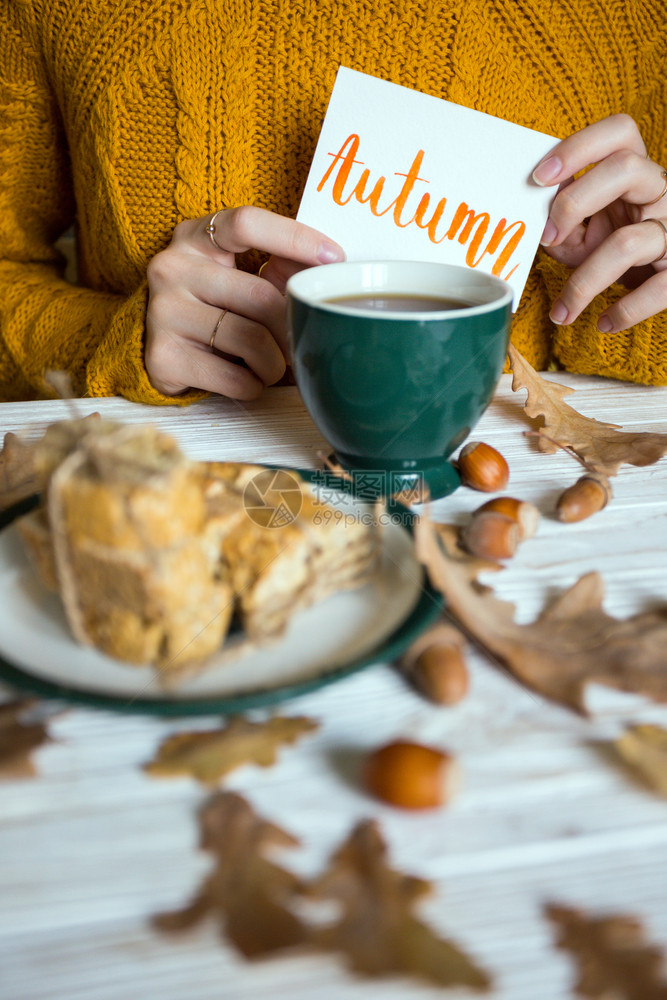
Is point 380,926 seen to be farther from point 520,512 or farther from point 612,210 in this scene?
point 612,210

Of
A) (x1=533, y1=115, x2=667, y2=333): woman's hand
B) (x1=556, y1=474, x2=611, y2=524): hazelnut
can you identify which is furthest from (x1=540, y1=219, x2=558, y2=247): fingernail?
(x1=556, y1=474, x2=611, y2=524): hazelnut

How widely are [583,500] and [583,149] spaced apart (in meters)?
0.42

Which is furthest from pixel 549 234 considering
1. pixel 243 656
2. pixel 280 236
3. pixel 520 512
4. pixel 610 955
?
pixel 610 955

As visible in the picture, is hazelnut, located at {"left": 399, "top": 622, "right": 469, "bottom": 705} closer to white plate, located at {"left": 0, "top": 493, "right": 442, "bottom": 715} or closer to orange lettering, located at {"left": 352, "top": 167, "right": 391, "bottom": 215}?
white plate, located at {"left": 0, "top": 493, "right": 442, "bottom": 715}

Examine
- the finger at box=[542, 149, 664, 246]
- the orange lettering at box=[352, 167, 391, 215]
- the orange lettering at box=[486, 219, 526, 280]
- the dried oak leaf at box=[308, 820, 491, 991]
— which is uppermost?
the finger at box=[542, 149, 664, 246]

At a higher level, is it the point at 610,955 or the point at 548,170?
the point at 548,170

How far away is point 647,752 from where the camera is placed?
41 centimetres

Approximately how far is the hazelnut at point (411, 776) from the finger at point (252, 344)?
57 centimetres

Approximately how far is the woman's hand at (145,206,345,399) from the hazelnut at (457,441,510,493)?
10.4 inches

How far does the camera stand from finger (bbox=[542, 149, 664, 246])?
858 millimetres

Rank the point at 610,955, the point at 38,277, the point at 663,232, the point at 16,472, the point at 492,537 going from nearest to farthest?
1. the point at 610,955
2. the point at 492,537
3. the point at 16,472
4. the point at 663,232
5. the point at 38,277

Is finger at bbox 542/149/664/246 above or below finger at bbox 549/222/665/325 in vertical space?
above

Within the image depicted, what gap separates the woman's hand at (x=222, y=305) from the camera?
838 mm

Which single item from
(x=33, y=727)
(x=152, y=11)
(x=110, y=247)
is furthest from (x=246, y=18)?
(x=33, y=727)
